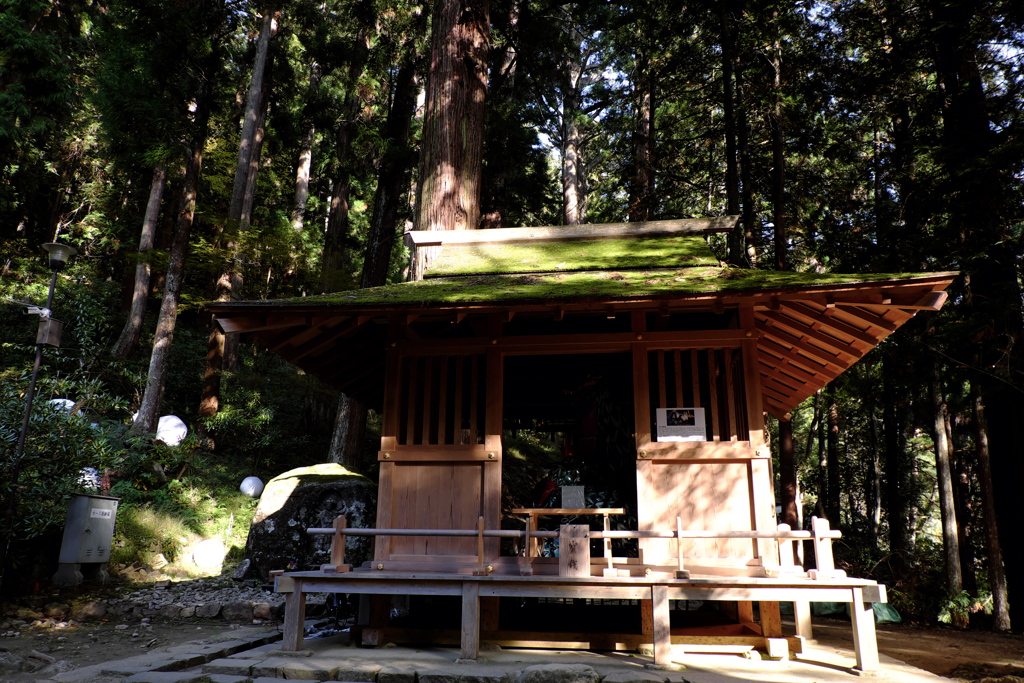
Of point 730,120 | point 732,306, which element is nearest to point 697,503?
point 732,306

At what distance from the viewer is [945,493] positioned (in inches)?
501

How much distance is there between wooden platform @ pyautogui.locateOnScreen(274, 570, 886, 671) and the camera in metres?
5.15

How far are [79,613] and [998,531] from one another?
13.3 m

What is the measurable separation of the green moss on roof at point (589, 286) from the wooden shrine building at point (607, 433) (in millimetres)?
27

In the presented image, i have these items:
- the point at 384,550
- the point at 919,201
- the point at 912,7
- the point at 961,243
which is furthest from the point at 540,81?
the point at 384,550

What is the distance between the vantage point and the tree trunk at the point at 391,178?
1439cm

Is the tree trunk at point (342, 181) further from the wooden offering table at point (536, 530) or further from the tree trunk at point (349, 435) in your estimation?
the wooden offering table at point (536, 530)

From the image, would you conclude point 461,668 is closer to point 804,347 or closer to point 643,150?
point 804,347

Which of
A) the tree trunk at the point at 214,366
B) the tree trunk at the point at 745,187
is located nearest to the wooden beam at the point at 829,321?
the tree trunk at the point at 745,187

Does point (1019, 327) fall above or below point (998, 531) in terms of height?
above

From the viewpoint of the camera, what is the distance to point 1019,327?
31.2ft

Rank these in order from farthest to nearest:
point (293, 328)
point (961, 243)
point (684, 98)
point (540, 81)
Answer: point (684, 98), point (540, 81), point (961, 243), point (293, 328)

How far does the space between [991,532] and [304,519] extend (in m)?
11.1

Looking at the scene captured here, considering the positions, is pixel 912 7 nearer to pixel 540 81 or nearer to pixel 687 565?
pixel 540 81
